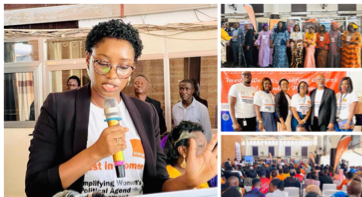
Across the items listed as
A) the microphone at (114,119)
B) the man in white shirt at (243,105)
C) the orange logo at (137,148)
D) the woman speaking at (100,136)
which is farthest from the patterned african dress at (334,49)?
the microphone at (114,119)

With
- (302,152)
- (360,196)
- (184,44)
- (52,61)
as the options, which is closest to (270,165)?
(302,152)

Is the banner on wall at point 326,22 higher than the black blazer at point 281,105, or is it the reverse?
the banner on wall at point 326,22

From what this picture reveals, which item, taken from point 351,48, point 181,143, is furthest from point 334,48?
point 181,143

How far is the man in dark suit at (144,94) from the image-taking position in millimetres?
3018

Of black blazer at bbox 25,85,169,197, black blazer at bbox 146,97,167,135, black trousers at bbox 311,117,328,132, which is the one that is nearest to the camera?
black blazer at bbox 25,85,169,197

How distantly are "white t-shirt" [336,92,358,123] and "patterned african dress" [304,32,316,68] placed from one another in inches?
14.3

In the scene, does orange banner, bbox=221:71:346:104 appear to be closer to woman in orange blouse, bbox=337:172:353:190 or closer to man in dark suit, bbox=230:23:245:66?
man in dark suit, bbox=230:23:245:66

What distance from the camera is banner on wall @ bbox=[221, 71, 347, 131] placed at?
339 cm

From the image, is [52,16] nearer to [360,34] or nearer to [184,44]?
[184,44]

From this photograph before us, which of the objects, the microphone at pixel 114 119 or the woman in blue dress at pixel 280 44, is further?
the woman in blue dress at pixel 280 44

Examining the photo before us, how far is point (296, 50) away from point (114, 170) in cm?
183

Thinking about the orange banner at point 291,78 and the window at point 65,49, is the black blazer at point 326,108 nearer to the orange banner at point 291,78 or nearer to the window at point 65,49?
the orange banner at point 291,78

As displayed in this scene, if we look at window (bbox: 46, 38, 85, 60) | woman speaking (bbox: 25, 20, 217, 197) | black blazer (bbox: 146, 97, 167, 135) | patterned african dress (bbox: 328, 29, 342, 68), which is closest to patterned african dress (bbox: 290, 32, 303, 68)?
patterned african dress (bbox: 328, 29, 342, 68)

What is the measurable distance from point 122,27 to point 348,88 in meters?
1.99
